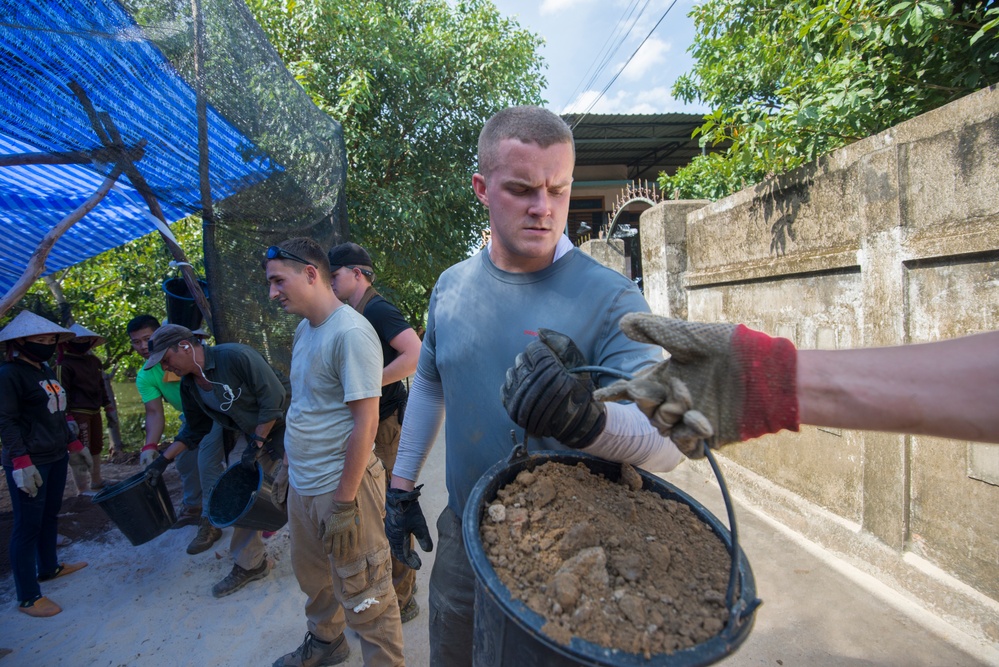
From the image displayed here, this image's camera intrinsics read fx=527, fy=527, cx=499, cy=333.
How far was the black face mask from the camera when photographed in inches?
146

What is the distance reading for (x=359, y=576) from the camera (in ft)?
7.66

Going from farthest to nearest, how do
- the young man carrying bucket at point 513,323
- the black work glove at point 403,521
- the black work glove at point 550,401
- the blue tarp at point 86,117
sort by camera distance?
1. the blue tarp at point 86,117
2. the black work glove at point 403,521
3. the young man carrying bucket at point 513,323
4. the black work glove at point 550,401

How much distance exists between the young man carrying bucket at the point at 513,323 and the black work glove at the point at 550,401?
87 millimetres

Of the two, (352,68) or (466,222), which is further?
(466,222)

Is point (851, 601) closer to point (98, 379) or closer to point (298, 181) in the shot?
point (298, 181)

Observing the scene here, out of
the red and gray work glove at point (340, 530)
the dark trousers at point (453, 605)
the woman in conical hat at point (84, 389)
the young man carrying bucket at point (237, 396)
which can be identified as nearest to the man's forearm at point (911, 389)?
the dark trousers at point (453, 605)

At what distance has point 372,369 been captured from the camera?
2.38 metres

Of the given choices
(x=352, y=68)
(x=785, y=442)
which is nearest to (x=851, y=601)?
(x=785, y=442)

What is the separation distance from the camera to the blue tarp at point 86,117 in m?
2.86

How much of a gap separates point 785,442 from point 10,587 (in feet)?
18.4

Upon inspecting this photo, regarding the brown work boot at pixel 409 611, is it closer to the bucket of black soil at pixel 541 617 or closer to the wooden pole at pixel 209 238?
the bucket of black soil at pixel 541 617

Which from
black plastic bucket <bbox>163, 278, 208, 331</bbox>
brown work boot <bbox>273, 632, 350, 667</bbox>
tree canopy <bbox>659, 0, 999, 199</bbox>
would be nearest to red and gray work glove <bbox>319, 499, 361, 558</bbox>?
brown work boot <bbox>273, 632, 350, 667</bbox>

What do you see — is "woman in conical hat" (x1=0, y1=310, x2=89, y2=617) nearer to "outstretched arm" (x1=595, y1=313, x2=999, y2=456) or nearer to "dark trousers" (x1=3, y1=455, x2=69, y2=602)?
"dark trousers" (x1=3, y1=455, x2=69, y2=602)

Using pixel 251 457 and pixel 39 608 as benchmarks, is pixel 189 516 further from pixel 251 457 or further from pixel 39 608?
pixel 251 457
